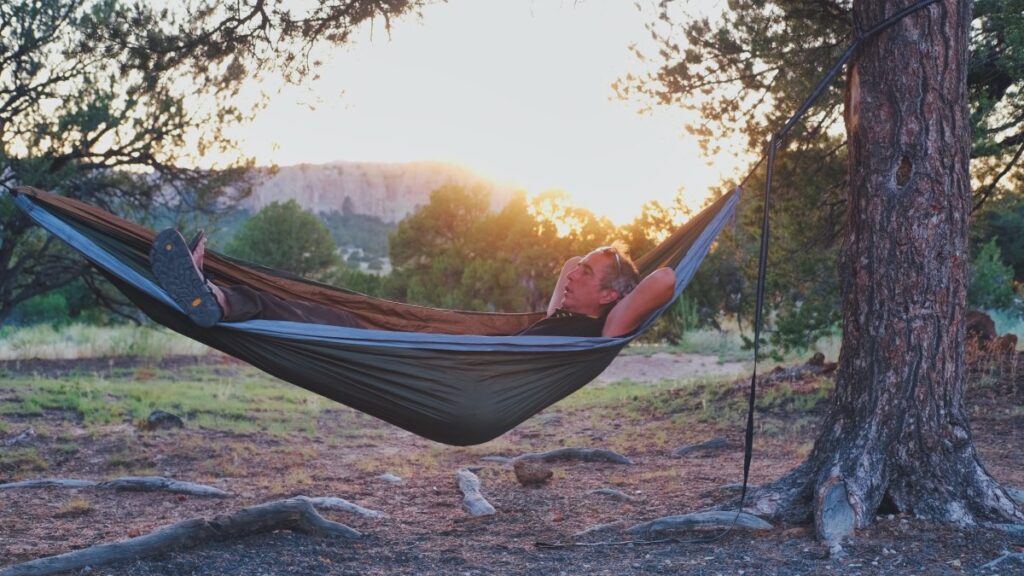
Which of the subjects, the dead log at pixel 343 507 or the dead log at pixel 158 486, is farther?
the dead log at pixel 158 486

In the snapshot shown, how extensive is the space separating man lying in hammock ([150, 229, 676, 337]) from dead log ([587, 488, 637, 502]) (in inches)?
29.6

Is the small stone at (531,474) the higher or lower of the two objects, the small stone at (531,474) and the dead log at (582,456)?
the higher

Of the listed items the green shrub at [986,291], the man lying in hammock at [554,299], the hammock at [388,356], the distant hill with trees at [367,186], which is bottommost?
the hammock at [388,356]

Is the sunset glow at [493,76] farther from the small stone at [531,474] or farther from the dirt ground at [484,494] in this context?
the small stone at [531,474]

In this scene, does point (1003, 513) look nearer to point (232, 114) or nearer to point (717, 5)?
point (717, 5)

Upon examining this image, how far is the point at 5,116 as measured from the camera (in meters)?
6.00

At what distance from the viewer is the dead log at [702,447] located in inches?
182

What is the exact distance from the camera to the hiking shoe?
231cm

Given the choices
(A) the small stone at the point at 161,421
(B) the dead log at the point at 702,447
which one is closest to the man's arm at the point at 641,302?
(B) the dead log at the point at 702,447

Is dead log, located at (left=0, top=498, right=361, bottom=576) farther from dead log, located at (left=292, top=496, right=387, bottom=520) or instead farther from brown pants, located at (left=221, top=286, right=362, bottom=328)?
brown pants, located at (left=221, top=286, right=362, bottom=328)

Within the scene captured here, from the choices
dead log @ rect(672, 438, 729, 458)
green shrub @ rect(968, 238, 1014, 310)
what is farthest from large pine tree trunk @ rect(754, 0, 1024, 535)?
green shrub @ rect(968, 238, 1014, 310)

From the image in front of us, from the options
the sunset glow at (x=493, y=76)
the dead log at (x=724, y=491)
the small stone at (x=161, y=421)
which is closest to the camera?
the dead log at (x=724, y=491)

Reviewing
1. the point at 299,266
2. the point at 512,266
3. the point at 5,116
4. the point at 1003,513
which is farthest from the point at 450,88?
the point at 299,266

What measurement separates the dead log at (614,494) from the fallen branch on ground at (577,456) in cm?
90
